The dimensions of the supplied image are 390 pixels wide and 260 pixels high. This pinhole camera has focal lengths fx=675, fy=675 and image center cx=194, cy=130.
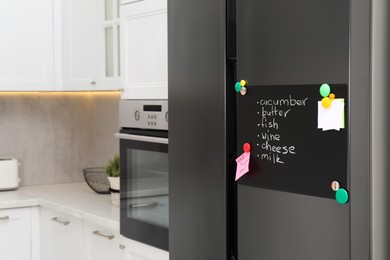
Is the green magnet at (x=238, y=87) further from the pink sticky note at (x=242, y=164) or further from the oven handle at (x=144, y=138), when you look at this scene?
the oven handle at (x=144, y=138)

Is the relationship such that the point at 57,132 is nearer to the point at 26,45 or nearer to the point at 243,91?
the point at 26,45

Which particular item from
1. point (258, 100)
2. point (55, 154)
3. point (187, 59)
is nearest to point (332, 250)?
point (258, 100)

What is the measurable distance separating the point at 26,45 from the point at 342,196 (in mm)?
2672

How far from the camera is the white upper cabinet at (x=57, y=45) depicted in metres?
3.71

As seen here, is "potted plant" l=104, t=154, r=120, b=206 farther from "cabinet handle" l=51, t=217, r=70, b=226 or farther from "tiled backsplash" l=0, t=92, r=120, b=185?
"tiled backsplash" l=0, t=92, r=120, b=185

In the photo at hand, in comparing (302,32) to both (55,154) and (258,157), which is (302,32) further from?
(55,154)

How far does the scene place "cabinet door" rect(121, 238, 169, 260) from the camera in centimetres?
251

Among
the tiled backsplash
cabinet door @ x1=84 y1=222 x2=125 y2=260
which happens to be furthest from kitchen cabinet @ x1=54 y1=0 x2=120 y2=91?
cabinet door @ x1=84 y1=222 x2=125 y2=260

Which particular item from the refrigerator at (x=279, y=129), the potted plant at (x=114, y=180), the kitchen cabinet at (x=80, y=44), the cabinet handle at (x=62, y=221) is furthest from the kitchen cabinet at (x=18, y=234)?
the refrigerator at (x=279, y=129)

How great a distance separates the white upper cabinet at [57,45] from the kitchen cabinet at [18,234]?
69 cm

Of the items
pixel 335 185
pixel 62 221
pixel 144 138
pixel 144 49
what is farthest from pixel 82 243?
pixel 335 185

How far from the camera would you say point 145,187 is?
104 inches

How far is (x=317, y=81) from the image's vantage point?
149cm

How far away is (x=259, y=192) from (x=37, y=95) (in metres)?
2.82
